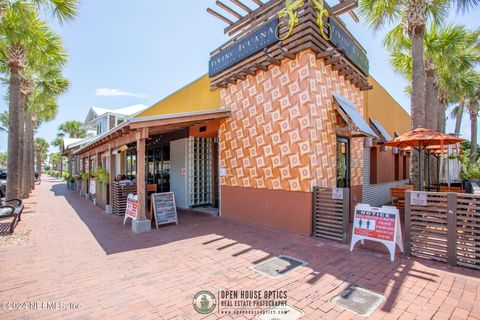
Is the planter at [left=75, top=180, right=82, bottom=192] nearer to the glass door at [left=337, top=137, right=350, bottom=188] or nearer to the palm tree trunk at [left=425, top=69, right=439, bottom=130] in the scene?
the glass door at [left=337, top=137, right=350, bottom=188]

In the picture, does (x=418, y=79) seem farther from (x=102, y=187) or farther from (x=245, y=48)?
(x=102, y=187)

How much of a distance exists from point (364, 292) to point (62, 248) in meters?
6.04

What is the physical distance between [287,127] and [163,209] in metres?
4.32

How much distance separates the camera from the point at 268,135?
7195 mm

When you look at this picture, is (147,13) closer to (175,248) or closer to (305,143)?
(305,143)

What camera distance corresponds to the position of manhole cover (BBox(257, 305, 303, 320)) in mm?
2926

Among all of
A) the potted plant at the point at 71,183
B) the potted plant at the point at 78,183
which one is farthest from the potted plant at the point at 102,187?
the potted plant at the point at 71,183

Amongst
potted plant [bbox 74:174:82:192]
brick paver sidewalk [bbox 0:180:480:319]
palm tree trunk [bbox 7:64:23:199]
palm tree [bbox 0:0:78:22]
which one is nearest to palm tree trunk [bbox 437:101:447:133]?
brick paver sidewalk [bbox 0:180:480:319]

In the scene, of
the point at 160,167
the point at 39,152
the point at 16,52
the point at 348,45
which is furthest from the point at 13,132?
the point at 39,152

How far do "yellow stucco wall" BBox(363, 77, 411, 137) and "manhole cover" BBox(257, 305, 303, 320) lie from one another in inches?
371

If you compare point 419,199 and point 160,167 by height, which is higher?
point 160,167

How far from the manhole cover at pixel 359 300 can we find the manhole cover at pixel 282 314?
0.61 metres

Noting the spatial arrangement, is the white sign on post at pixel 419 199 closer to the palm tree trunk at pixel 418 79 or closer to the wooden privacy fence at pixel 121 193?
the palm tree trunk at pixel 418 79

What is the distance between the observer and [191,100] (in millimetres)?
12250
